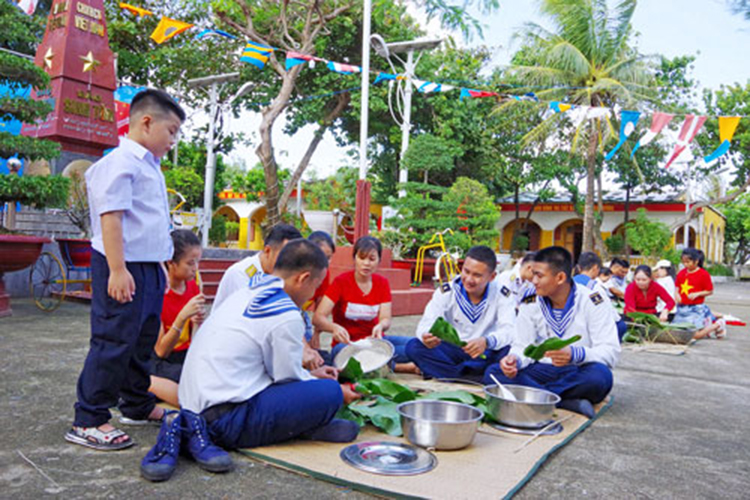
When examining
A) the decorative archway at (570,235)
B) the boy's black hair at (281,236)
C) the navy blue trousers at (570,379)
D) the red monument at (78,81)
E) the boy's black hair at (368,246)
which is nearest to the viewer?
the boy's black hair at (281,236)

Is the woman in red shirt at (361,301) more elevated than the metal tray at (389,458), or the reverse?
the woman in red shirt at (361,301)

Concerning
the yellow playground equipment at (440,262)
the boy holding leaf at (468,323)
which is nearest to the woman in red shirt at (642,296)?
the yellow playground equipment at (440,262)

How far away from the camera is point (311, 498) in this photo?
214 cm

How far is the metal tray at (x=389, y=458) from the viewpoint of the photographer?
7.72 ft

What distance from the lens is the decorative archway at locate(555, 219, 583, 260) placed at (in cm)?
2769

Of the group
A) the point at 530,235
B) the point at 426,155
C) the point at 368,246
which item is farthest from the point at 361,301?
the point at 530,235

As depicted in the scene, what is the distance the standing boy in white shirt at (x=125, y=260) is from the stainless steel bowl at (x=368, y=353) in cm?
130

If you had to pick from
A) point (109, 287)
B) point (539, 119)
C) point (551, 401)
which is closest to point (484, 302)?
point (551, 401)

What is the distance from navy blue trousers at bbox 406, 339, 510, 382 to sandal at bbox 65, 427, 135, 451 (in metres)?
2.27

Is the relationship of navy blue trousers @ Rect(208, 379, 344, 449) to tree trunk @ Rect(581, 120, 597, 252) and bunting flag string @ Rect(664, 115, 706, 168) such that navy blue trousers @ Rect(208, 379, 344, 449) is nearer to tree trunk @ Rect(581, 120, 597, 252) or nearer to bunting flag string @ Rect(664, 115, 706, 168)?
bunting flag string @ Rect(664, 115, 706, 168)

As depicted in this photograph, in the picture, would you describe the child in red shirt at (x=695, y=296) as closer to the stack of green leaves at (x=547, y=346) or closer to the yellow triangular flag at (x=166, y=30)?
the stack of green leaves at (x=547, y=346)

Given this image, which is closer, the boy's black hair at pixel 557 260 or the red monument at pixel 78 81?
the boy's black hair at pixel 557 260

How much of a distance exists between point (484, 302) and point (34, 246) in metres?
4.71

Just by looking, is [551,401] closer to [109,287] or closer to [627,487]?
[627,487]
